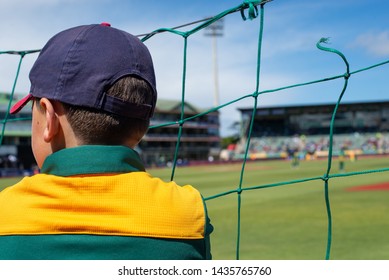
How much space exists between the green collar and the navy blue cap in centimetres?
8

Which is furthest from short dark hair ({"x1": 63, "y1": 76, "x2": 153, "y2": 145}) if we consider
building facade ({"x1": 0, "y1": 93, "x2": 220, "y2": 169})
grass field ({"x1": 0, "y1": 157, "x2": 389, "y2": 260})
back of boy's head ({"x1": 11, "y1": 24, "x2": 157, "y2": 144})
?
building facade ({"x1": 0, "y1": 93, "x2": 220, "y2": 169})

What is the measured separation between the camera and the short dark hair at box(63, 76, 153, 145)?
1.09 metres

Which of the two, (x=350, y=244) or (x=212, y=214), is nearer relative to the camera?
(x=350, y=244)

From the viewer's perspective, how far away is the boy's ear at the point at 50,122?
109 centimetres

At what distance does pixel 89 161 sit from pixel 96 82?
0.17 metres

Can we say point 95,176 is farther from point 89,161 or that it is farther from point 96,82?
point 96,82

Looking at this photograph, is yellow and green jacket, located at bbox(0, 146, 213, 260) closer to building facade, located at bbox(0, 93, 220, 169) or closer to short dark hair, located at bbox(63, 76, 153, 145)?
short dark hair, located at bbox(63, 76, 153, 145)

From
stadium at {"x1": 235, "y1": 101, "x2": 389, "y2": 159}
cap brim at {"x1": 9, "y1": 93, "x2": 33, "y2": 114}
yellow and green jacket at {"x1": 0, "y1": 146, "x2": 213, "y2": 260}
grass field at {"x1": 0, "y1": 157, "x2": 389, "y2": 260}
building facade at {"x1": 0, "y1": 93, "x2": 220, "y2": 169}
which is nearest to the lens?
yellow and green jacket at {"x1": 0, "y1": 146, "x2": 213, "y2": 260}

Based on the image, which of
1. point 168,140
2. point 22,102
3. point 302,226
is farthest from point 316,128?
point 22,102

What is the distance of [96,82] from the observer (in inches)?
42.7

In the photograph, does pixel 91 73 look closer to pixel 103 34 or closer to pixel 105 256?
pixel 103 34

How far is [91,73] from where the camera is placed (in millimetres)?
1094
